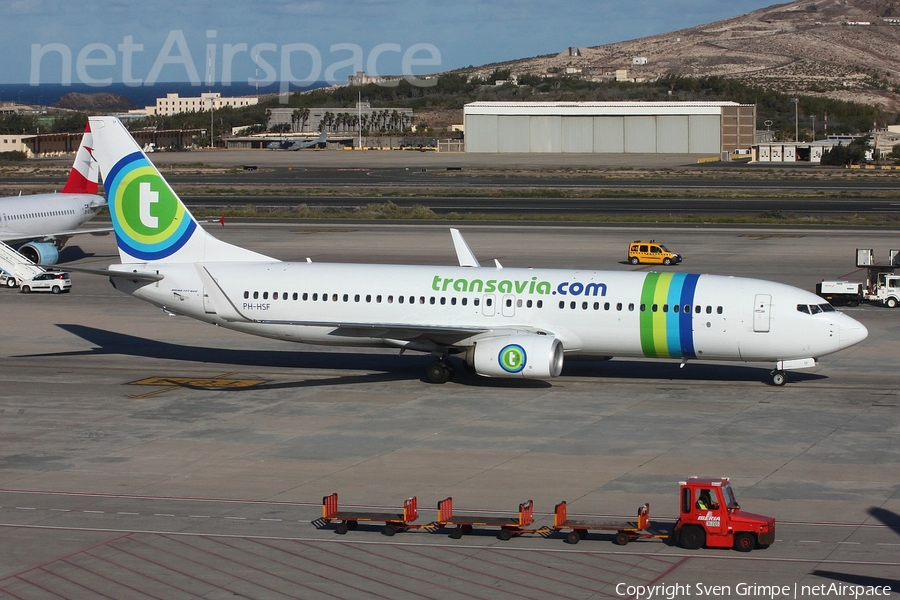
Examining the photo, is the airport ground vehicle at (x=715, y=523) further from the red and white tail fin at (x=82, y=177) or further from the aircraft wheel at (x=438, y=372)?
the red and white tail fin at (x=82, y=177)

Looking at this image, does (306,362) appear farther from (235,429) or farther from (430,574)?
(430,574)

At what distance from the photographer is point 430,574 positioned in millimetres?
22656

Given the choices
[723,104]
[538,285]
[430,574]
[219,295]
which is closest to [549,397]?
[538,285]

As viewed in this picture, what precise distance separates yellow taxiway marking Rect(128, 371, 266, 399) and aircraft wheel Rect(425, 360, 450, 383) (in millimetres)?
6421

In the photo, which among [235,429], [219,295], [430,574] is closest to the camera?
[430,574]

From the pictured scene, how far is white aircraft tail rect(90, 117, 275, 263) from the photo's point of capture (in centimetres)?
4334

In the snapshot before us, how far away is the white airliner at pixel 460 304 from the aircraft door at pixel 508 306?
0.04m

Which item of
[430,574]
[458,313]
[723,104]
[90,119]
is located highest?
[723,104]

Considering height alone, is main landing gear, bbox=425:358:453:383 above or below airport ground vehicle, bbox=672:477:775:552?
above

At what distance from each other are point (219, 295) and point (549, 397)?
1311 centimetres

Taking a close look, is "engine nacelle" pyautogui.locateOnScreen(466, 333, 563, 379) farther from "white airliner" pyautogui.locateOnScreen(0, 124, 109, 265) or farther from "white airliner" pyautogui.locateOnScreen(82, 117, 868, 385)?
"white airliner" pyautogui.locateOnScreen(0, 124, 109, 265)

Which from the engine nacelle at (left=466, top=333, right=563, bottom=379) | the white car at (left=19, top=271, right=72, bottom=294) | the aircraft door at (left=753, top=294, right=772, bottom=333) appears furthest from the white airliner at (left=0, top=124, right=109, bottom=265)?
the aircraft door at (left=753, top=294, right=772, bottom=333)

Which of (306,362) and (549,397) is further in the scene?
(306,362)

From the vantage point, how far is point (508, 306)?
40.5 m
